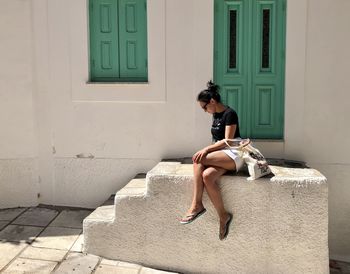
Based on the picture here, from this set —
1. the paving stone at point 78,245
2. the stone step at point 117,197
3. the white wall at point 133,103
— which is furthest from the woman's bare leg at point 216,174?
the paving stone at point 78,245

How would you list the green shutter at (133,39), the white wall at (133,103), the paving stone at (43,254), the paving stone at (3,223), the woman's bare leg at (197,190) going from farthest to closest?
the green shutter at (133,39) < the white wall at (133,103) < the paving stone at (3,223) < the paving stone at (43,254) < the woman's bare leg at (197,190)

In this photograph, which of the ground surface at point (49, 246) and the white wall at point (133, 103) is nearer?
the ground surface at point (49, 246)

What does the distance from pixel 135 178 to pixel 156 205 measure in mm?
1219

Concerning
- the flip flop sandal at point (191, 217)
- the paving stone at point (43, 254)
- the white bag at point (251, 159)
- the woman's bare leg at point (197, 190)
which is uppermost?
the white bag at point (251, 159)

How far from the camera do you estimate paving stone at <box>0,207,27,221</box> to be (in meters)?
6.20

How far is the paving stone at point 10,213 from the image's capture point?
6.20 m

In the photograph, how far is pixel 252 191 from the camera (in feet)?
16.0

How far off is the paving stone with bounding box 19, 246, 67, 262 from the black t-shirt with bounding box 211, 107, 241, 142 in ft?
7.18

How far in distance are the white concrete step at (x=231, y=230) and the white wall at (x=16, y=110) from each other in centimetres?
178

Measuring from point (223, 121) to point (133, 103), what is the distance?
178 cm

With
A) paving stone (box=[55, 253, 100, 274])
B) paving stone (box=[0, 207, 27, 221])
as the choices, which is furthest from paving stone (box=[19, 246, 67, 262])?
paving stone (box=[0, 207, 27, 221])

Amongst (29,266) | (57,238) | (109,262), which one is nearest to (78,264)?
(109,262)

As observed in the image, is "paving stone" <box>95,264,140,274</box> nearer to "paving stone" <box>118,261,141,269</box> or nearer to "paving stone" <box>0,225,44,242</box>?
"paving stone" <box>118,261,141,269</box>

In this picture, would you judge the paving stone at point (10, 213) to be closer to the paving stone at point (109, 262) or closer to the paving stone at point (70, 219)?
the paving stone at point (70, 219)
